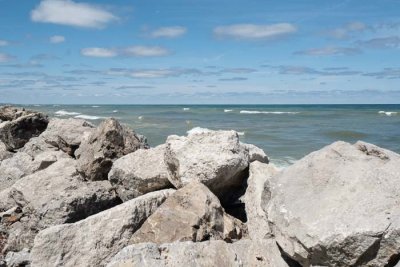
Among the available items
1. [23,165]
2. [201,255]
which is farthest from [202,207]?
[23,165]

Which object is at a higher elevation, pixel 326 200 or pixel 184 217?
pixel 326 200

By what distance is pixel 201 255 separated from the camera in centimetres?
511

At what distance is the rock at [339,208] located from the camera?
4738 millimetres

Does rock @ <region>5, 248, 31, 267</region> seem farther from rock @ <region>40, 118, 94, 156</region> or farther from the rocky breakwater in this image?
rock @ <region>40, 118, 94, 156</region>

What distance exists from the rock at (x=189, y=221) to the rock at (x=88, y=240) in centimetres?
46

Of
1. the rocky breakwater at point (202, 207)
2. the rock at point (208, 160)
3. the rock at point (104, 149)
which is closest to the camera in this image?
the rocky breakwater at point (202, 207)

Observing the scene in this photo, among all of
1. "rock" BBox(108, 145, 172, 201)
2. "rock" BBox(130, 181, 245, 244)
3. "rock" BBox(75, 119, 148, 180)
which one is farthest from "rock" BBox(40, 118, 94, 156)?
"rock" BBox(130, 181, 245, 244)

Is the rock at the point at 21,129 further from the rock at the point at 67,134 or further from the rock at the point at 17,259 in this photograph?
the rock at the point at 17,259

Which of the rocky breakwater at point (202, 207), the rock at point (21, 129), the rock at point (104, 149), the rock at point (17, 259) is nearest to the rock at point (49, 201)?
the rocky breakwater at point (202, 207)

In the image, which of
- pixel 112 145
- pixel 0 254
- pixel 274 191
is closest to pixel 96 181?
pixel 112 145

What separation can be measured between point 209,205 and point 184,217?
1.42 ft

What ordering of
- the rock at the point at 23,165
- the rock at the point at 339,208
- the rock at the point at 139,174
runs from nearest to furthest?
the rock at the point at 339,208, the rock at the point at 139,174, the rock at the point at 23,165

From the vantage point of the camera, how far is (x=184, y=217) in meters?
6.17

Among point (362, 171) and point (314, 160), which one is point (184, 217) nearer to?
point (314, 160)
